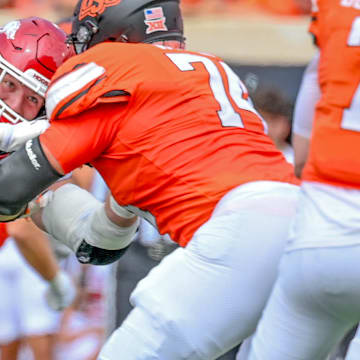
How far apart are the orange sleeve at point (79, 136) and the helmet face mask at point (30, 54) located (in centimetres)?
42

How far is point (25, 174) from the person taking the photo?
2.46 m

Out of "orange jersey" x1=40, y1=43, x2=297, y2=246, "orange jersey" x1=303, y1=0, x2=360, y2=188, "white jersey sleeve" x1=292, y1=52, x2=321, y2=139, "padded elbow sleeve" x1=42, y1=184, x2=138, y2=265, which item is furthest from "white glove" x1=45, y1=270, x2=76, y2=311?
"orange jersey" x1=303, y1=0, x2=360, y2=188

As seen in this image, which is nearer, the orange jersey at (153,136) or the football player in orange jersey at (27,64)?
the orange jersey at (153,136)

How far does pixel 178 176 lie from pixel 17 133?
1.67 ft

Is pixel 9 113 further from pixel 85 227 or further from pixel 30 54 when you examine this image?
pixel 85 227

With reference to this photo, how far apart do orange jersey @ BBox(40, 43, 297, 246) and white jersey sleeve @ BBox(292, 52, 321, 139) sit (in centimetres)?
21

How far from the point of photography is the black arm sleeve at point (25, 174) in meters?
2.45

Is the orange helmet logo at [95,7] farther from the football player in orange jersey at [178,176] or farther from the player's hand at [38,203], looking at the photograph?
the player's hand at [38,203]

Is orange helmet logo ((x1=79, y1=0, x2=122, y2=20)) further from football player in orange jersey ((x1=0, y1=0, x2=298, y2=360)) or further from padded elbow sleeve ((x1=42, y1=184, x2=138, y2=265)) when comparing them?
padded elbow sleeve ((x1=42, y1=184, x2=138, y2=265))

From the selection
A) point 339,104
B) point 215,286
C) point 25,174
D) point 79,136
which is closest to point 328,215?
point 339,104

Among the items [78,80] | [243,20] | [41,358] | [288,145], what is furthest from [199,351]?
[243,20]

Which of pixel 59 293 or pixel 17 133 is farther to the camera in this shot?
pixel 59 293

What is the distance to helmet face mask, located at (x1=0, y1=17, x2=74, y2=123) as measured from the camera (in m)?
2.84

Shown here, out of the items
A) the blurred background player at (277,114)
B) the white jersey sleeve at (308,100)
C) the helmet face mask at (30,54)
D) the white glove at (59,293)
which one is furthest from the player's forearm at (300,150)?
the blurred background player at (277,114)
